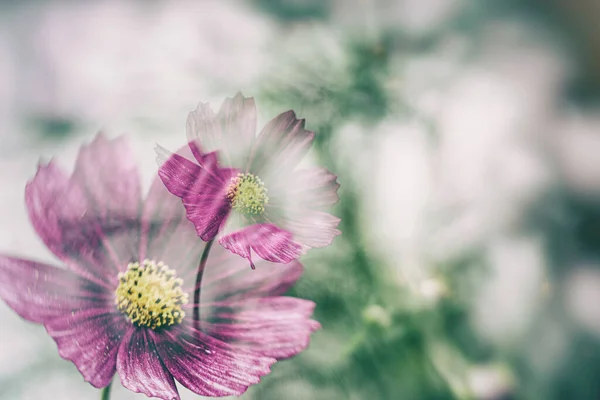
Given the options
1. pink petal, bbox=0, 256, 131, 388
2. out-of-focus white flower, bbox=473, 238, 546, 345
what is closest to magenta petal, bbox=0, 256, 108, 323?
pink petal, bbox=0, 256, 131, 388

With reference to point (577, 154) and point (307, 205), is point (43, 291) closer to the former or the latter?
point (307, 205)

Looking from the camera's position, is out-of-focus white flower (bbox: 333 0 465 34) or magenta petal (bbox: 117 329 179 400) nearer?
magenta petal (bbox: 117 329 179 400)

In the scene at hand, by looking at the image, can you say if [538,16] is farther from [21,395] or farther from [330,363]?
[21,395]

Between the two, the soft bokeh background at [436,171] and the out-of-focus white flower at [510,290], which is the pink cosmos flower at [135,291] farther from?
the out-of-focus white flower at [510,290]

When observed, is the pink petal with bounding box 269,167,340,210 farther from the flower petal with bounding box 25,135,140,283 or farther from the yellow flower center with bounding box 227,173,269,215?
the flower petal with bounding box 25,135,140,283

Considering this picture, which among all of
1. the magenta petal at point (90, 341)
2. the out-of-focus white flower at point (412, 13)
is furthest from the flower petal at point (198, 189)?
the out-of-focus white flower at point (412, 13)
